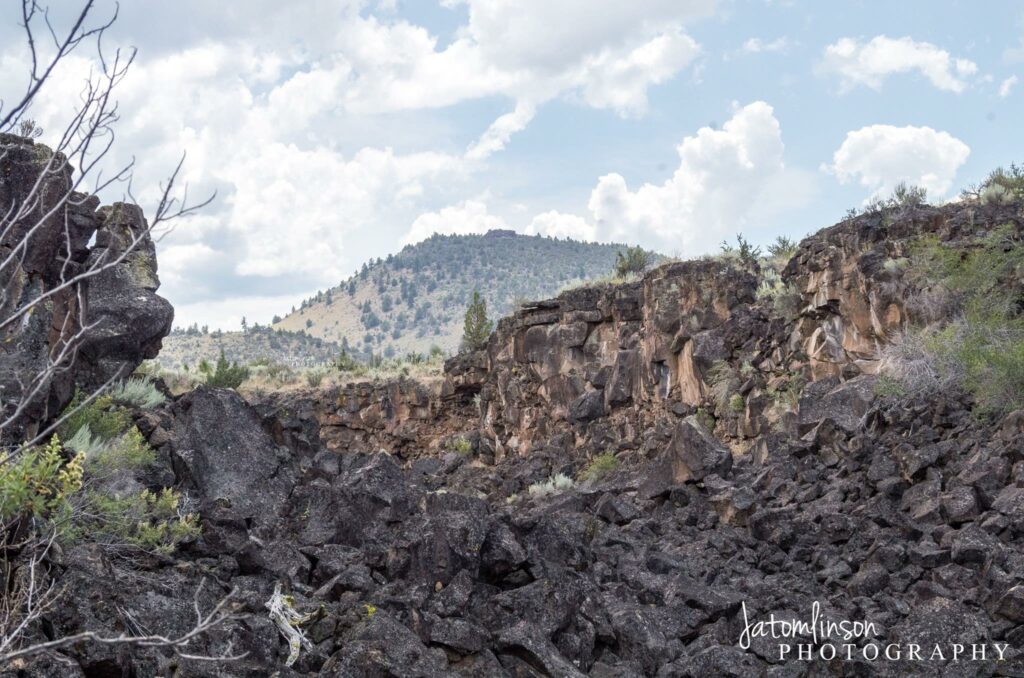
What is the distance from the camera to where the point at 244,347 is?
76688 mm

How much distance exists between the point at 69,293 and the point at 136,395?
1.71m

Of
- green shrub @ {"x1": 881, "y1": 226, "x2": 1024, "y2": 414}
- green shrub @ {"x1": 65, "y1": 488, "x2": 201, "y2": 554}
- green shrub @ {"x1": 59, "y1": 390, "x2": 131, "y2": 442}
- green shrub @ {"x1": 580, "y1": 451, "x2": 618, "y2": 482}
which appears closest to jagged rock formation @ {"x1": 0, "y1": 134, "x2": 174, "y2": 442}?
green shrub @ {"x1": 59, "y1": 390, "x2": 131, "y2": 442}

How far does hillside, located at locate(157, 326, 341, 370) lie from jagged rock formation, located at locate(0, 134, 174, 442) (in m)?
60.9

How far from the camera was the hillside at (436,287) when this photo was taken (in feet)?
365

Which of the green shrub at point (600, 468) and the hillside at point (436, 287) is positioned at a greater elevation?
the hillside at point (436, 287)

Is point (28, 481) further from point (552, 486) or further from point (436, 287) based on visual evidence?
point (436, 287)

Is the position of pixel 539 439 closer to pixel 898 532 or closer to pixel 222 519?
pixel 898 532

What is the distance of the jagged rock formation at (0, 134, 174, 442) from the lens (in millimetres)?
9016

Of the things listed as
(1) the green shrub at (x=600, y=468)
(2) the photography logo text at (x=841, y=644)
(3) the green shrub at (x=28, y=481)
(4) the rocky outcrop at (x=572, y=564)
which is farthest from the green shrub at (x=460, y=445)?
(3) the green shrub at (x=28, y=481)

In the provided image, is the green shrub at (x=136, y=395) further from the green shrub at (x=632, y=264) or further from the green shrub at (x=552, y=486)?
the green shrub at (x=632, y=264)

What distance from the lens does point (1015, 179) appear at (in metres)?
17.9

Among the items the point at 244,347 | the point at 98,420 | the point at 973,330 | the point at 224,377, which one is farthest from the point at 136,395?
the point at 244,347

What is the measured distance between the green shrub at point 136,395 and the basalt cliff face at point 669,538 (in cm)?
26

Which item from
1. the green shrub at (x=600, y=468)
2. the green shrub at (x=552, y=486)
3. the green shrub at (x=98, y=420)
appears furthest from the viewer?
the green shrub at (x=600, y=468)
